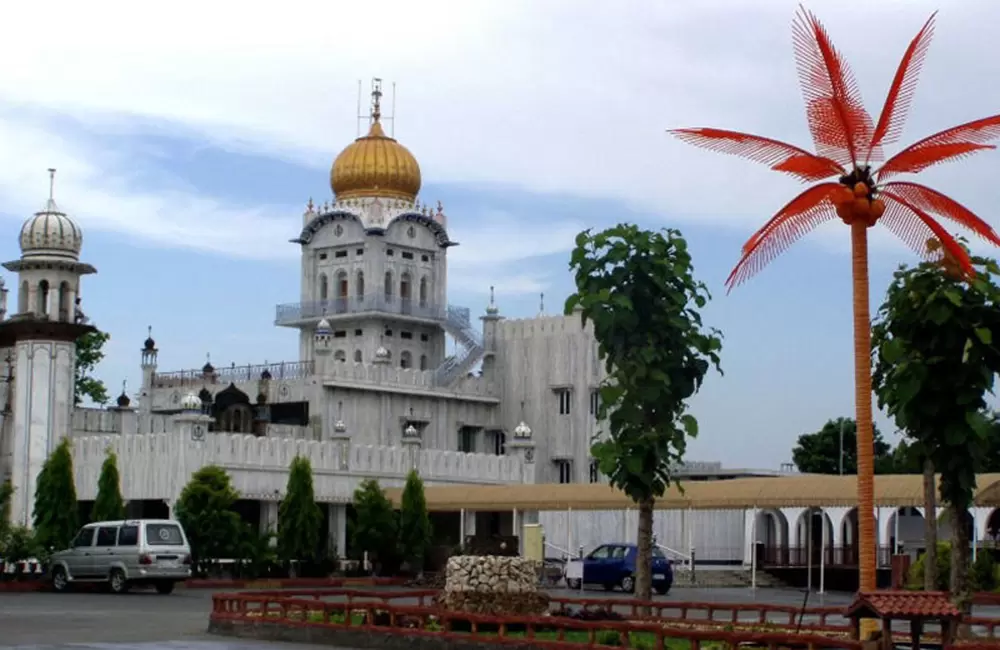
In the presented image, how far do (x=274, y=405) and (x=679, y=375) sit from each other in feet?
120

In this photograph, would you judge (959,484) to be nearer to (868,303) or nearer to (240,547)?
(868,303)

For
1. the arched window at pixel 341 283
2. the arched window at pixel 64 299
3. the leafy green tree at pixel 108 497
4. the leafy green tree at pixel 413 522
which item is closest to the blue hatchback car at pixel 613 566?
the leafy green tree at pixel 413 522

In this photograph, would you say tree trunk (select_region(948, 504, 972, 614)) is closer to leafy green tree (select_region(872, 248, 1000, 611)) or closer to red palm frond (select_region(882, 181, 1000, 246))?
leafy green tree (select_region(872, 248, 1000, 611))

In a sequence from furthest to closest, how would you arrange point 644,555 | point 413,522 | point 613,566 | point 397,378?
point 397,378 → point 413,522 → point 613,566 → point 644,555

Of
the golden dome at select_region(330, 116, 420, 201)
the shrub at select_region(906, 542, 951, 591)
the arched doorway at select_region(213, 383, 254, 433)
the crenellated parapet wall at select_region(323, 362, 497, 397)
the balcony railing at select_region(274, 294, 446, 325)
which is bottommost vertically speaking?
the shrub at select_region(906, 542, 951, 591)

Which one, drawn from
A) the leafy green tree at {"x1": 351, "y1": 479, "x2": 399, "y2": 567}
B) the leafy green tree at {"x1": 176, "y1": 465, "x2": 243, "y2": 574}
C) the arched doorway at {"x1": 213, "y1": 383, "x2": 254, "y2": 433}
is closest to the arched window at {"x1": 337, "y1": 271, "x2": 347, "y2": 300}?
the arched doorway at {"x1": 213, "y1": 383, "x2": 254, "y2": 433}

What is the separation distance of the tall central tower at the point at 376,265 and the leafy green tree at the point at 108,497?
2529cm

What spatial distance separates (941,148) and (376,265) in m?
53.3

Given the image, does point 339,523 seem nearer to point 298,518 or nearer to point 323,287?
point 298,518

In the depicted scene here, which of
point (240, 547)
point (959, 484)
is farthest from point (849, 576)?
point (959, 484)

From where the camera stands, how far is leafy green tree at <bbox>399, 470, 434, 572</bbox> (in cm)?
5391

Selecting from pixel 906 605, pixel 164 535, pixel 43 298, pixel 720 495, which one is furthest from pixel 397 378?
pixel 906 605

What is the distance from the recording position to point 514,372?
72312mm

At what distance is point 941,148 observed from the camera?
2131 centimetres
